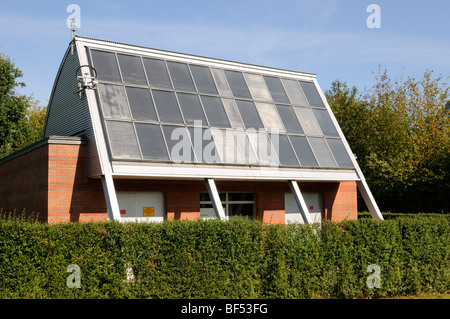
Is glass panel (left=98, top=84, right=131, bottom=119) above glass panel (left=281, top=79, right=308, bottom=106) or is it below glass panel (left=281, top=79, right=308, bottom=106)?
below

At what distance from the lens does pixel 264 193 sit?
1897 cm

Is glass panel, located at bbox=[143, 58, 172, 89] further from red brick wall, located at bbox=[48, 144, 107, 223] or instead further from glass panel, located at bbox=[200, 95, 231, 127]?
red brick wall, located at bbox=[48, 144, 107, 223]

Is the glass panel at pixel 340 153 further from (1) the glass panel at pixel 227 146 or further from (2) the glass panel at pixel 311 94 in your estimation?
(1) the glass panel at pixel 227 146

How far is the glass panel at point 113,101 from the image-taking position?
15.5 metres

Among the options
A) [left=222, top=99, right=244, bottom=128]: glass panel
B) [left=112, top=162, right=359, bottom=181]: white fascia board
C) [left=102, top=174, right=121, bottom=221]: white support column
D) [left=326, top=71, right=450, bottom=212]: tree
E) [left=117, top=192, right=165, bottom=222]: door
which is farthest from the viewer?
[left=326, top=71, right=450, bottom=212]: tree

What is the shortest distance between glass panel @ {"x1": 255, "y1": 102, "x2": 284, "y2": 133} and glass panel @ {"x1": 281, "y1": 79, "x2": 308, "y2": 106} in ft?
5.21

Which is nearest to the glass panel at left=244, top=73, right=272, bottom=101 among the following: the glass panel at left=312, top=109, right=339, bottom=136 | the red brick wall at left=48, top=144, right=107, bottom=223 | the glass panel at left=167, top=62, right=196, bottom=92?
the glass panel at left=312, top=109, right=339, bottom=136

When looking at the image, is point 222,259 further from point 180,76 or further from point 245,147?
point 180,76

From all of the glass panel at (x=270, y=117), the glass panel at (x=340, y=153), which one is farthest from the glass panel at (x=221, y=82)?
the glass panel at (x=340, y=153)

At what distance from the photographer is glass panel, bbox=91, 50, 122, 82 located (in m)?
16.4

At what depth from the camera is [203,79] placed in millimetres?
18703

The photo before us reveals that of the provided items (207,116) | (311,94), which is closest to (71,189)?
(207,116)
